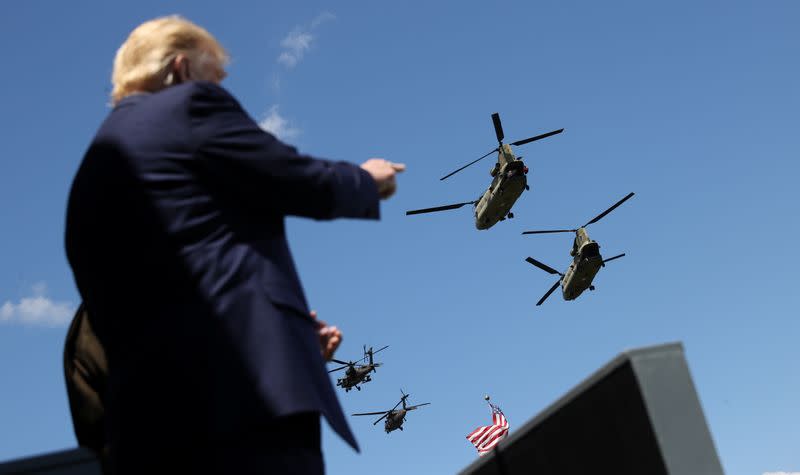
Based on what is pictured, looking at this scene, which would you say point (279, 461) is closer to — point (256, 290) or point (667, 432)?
point (256, 290)

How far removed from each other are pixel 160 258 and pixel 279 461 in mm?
491

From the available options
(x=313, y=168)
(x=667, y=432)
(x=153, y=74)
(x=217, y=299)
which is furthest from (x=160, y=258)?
(x=667, y=432)

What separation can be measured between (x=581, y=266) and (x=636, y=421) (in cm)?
2917

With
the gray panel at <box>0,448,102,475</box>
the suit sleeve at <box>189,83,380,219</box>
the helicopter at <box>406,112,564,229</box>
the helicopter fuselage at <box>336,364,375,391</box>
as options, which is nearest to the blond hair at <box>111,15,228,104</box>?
the suit sleeve at <box>189,83,380,219</box>

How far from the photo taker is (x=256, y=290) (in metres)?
1.66

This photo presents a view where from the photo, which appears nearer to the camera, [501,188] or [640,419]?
[640,419]

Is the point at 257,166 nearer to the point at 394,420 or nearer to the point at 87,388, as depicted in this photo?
the point at 87,388

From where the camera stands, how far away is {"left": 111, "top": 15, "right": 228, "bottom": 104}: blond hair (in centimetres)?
197

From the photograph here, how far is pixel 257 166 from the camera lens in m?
1.72

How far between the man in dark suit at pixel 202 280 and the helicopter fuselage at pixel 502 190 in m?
26.0

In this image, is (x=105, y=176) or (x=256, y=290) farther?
(x=105, y=176)

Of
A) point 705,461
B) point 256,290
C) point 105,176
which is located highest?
point 105,176

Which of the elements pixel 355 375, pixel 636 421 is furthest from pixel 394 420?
pixel 636 421

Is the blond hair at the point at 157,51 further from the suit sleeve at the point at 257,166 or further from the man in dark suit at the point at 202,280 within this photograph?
the suit sleeve at the point at 257,166
